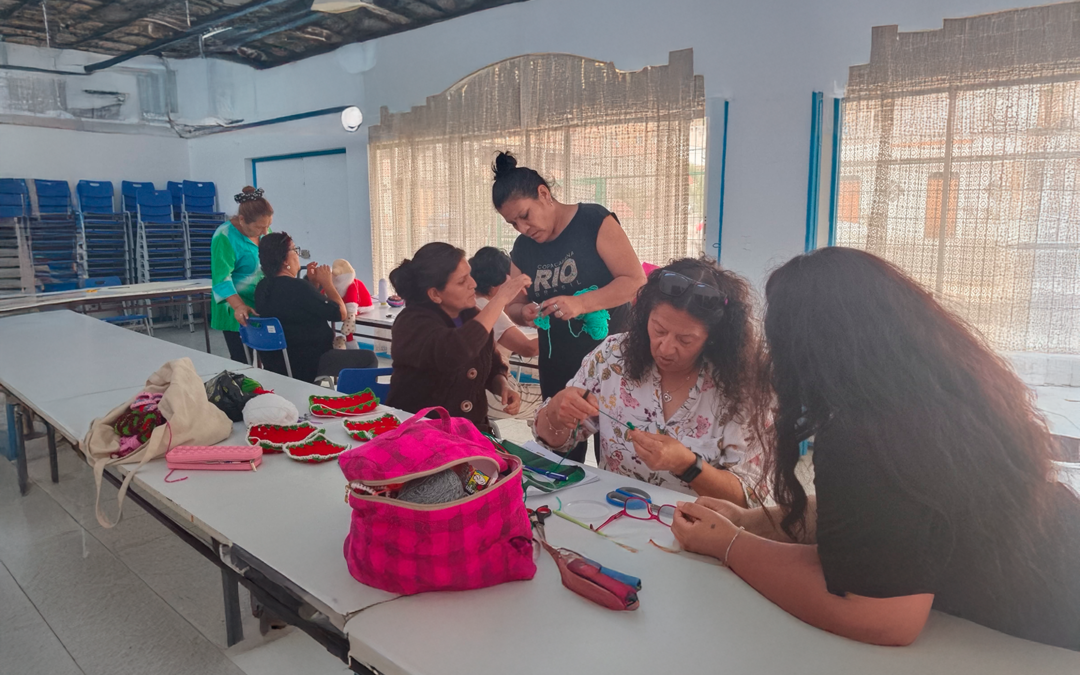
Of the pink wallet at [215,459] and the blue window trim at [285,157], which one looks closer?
the pink wallet at [215,459]

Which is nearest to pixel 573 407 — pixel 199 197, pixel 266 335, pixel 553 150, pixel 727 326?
pixel 727 326

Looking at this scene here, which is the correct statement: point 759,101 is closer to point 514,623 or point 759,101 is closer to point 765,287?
point 765,287

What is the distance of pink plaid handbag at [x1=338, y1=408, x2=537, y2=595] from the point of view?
1.16m

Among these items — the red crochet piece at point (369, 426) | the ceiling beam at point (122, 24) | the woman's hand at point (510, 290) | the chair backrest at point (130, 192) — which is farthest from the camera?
the chair backrest at point (130, 192)

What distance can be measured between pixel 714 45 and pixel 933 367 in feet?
12.9

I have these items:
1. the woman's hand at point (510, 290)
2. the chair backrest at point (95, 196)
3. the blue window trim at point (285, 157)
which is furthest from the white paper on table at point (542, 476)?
the chair backrest at point (95, 196)

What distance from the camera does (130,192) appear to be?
351 inches

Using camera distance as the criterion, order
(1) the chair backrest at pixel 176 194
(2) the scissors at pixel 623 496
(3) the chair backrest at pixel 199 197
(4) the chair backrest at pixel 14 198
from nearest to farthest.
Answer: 1. (2) the scissors at pixel 623 496
2. (4) the chair backrest at pixel 14 198
3. (1) the chair backrest at pixel 176 194
4. (3) the chair backrest at pixel 199 197

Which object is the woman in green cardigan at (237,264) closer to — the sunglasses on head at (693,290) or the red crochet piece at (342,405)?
the red crochet piece at (342,405)

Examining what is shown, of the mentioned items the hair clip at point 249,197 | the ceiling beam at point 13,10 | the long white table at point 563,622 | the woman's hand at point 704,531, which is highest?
the ceiling beam at point 13,10

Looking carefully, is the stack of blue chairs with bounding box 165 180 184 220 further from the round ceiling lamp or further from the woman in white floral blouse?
the woman in white floral blouse

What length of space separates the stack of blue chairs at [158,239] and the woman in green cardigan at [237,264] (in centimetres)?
548

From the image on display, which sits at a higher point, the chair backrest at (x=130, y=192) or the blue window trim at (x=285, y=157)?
the blue window trim at (x=285, y=157)

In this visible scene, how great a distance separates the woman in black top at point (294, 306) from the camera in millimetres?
3678
